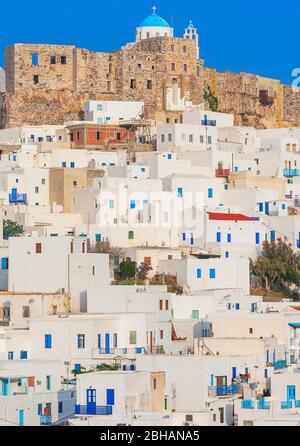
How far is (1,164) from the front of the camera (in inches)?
2180

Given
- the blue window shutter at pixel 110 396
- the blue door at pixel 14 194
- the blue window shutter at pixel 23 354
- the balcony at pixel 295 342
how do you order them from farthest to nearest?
1. the blue door at pixel 14 194
2. the balcony at pixel 295 342
3. the blue window shutter at pixel 23 354
4. the blue window shutter at pixel 110 396

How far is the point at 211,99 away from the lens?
65.2m

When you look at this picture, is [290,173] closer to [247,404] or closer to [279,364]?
[279,364]

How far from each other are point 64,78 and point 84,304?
21217mm

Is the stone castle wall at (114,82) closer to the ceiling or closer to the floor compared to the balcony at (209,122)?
closer to the ceiling

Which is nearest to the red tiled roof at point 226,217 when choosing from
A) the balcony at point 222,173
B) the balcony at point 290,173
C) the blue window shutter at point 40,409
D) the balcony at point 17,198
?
the balcony at point 222,173

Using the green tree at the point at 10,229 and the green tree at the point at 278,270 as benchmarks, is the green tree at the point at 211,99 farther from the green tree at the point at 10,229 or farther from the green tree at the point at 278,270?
the green tree at the point at 10,229

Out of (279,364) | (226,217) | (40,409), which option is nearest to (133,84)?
(226,217)

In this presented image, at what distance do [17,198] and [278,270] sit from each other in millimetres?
8059

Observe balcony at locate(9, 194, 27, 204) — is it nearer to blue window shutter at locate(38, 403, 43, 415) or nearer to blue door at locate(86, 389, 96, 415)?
blue window shutter at locate(38, 403, 43, 415)

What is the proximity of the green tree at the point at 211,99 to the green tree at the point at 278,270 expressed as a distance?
1619cm

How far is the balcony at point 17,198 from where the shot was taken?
170 ft

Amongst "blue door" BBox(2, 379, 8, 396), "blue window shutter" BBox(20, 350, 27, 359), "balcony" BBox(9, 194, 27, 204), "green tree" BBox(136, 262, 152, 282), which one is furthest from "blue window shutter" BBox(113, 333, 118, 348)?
"balcony" BBox(9, 194, 27, 204)
